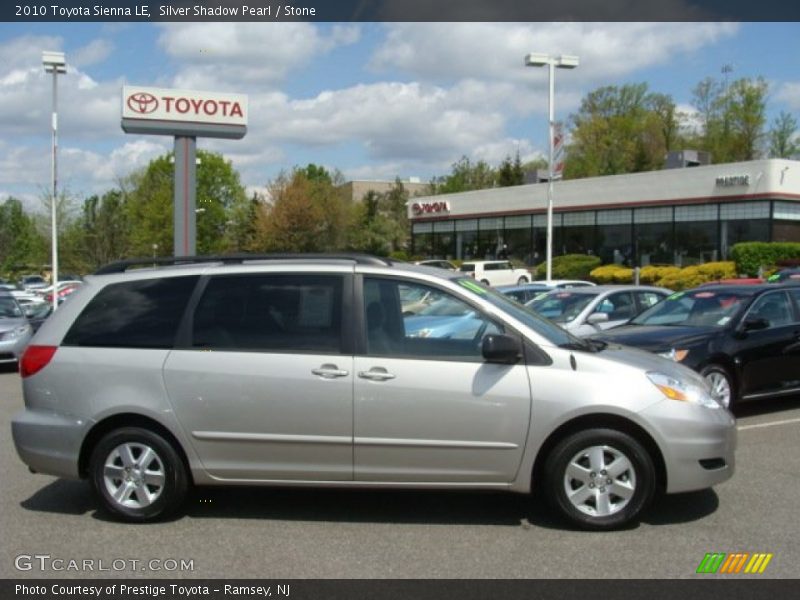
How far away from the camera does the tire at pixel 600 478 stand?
5.32m

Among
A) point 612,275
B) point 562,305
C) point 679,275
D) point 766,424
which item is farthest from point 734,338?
point 612,275

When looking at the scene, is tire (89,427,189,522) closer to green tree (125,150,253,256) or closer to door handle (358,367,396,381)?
door handle (358,367,396,381)

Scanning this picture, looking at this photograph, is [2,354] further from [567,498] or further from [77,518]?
[567,498]

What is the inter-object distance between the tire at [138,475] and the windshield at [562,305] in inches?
308

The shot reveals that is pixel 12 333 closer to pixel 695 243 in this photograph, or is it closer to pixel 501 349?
pixel 501 349

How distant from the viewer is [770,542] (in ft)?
16.9

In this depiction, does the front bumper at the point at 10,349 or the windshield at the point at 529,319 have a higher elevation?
the windshield at the point at 529,319

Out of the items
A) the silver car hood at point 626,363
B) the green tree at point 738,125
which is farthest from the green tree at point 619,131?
the silver car hood at point 626,363

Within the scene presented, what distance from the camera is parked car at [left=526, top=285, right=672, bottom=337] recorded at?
40.9 feet

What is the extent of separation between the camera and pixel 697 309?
33.1 ft

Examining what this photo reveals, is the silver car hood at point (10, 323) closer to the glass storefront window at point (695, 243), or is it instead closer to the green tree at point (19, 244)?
the glass storefront window at point (695, 243)

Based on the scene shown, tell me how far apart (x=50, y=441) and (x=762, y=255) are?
33649 millimetres

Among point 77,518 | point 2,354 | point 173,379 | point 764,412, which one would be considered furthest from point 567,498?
point 2,354

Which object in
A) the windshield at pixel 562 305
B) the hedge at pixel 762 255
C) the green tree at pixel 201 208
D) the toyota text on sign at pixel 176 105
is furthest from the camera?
the green tree at pixel 201 208
